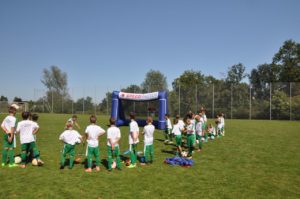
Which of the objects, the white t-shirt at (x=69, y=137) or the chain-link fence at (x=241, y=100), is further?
the chain-link fence at (x=241, y=100)

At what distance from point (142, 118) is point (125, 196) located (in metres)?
19.2

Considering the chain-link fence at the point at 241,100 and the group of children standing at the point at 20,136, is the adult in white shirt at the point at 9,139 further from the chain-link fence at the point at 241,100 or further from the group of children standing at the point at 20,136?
the chain-link fence at the point at 241,100

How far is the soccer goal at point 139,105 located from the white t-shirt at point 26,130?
42.9ft

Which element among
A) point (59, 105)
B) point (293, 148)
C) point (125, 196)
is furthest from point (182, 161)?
point (59, 105)

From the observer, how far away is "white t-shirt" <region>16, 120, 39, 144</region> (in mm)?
9430

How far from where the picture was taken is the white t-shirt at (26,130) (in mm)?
9430

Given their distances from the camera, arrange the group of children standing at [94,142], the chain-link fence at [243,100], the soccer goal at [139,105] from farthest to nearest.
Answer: the chain-link fence at [243,100]
the soccer goal at [139,105]
the group of children standing at [94,142]

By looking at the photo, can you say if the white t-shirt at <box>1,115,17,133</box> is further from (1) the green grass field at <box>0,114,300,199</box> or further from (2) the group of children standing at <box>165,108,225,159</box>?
(2) the group of children standing at <box>165,108,225,159</box>

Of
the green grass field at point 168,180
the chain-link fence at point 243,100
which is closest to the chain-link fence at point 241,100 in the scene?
the chain-link fence at point 243,100

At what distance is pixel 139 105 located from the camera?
84.0 feet

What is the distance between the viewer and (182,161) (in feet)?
32.9

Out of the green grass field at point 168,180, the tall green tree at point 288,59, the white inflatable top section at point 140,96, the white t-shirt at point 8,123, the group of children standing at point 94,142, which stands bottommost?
the green grass field at point 168,180

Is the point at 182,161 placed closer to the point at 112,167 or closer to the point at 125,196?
the point at 112,167

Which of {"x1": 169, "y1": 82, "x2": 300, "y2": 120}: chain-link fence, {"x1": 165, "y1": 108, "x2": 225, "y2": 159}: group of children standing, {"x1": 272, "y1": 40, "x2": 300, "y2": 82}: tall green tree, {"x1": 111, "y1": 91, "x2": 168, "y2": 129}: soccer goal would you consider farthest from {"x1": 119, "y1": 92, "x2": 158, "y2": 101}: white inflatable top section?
{"x1": 272, "y1": 40, "x2": 300, "y2": 82}: tall green tree
